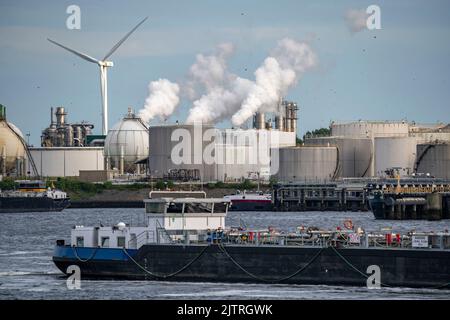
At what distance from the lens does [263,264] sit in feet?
221

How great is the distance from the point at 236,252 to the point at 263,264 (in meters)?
1.55

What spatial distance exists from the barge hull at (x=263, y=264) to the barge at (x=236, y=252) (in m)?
0.05

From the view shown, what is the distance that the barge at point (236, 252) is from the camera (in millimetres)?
63562

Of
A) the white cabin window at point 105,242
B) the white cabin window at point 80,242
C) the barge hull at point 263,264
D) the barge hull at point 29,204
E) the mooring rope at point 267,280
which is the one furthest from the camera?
the barge hull at point 29,204

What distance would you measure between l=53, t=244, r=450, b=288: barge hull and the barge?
46mm

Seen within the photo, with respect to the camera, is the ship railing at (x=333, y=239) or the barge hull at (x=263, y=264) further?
the ship railing at (x=333, y=239)

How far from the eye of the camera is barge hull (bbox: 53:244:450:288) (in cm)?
6312
